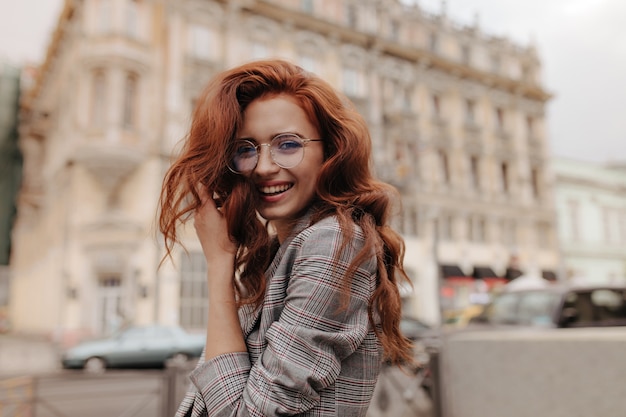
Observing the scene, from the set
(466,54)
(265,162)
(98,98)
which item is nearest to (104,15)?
(98,98)

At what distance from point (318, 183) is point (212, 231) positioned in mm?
317

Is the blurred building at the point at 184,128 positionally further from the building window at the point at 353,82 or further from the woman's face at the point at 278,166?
the woman's face at the point at 278,166

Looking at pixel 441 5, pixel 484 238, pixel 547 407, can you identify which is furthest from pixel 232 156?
pixel 441 5

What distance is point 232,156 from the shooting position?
1.44m

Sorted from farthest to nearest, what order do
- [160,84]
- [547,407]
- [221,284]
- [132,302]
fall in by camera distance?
1. [160,84]
2. [132,302]
3. [547,407]
4. [221,284]

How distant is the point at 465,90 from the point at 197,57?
1652cm

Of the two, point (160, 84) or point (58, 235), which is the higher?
point (160, 84)

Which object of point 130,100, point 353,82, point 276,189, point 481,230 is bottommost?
point 276,189

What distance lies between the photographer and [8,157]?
2938 cm

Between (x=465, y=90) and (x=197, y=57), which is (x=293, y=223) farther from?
(x=465, y=90)

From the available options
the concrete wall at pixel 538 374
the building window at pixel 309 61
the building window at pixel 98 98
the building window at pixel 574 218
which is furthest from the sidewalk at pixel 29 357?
the building window at pixel 574 218

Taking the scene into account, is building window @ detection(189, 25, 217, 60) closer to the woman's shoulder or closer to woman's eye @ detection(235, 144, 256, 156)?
woman's eye @ detection(235, 144, 256, 156)

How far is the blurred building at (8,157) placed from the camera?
28.8 metres

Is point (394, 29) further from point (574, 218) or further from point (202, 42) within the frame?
point (574, 218)
